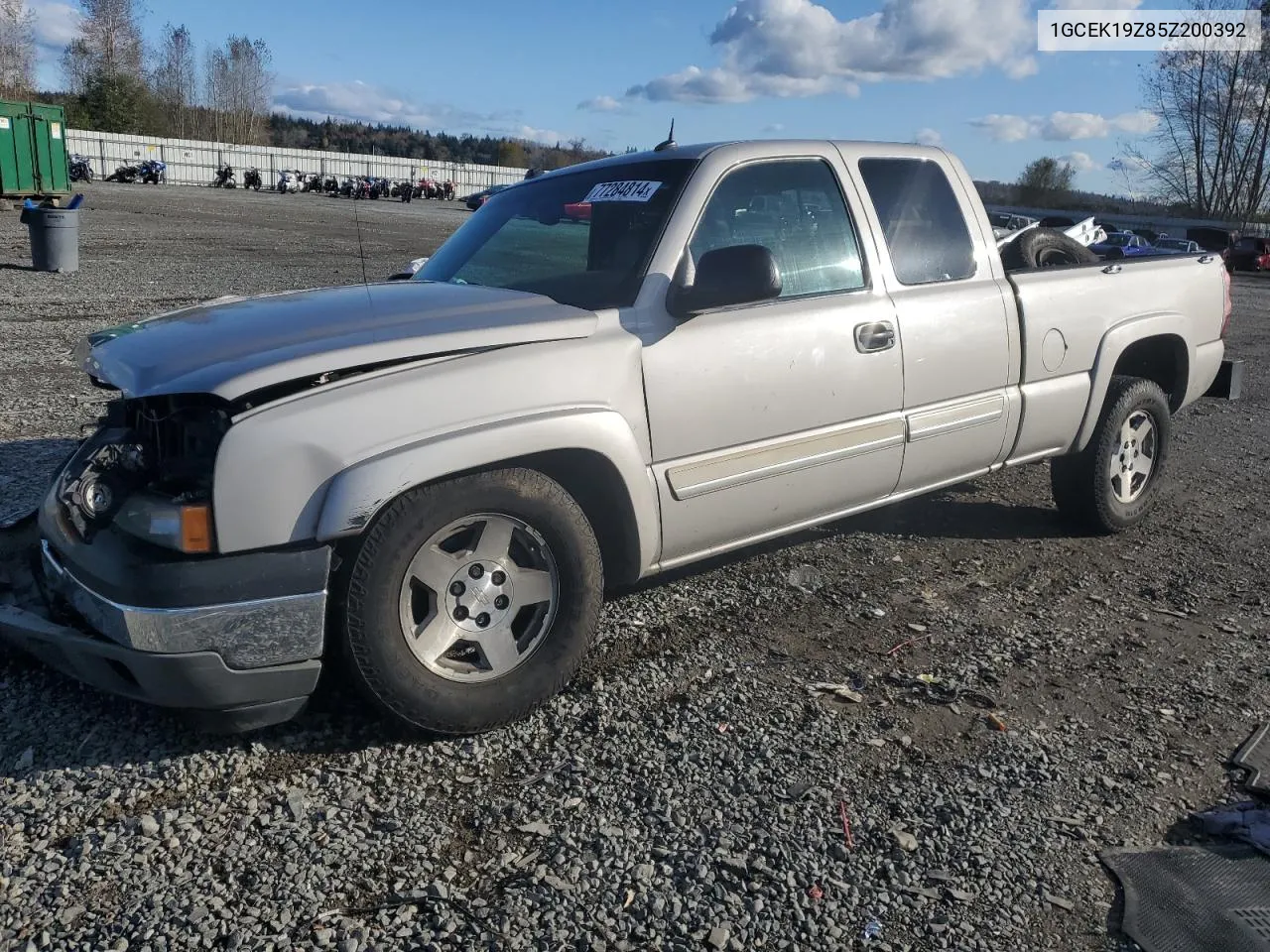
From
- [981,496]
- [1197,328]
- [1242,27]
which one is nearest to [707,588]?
[981,496]

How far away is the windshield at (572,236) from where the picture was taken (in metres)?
3.77

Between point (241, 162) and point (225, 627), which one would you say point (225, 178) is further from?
point (225, 627)

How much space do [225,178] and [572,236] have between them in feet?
237

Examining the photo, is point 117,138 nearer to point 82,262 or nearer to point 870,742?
point 82,262

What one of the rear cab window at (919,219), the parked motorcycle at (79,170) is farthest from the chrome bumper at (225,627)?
the parked motorcycle at (79,170)

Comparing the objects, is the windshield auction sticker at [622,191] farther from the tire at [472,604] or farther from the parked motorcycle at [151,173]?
the parked motorcycle at [151,173]

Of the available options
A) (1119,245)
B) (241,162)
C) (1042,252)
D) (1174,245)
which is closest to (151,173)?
(241,162)

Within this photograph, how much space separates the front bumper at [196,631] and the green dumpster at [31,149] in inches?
1302

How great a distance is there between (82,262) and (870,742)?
1871cm

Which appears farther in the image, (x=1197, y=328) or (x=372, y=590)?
(x=1197, y=328)

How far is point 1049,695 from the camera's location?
3678 mm

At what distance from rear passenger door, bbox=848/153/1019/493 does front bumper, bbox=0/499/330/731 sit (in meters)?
2.58

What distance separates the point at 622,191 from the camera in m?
4.00

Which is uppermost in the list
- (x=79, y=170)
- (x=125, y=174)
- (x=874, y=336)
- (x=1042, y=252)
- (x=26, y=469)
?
(x=125, y=174)
